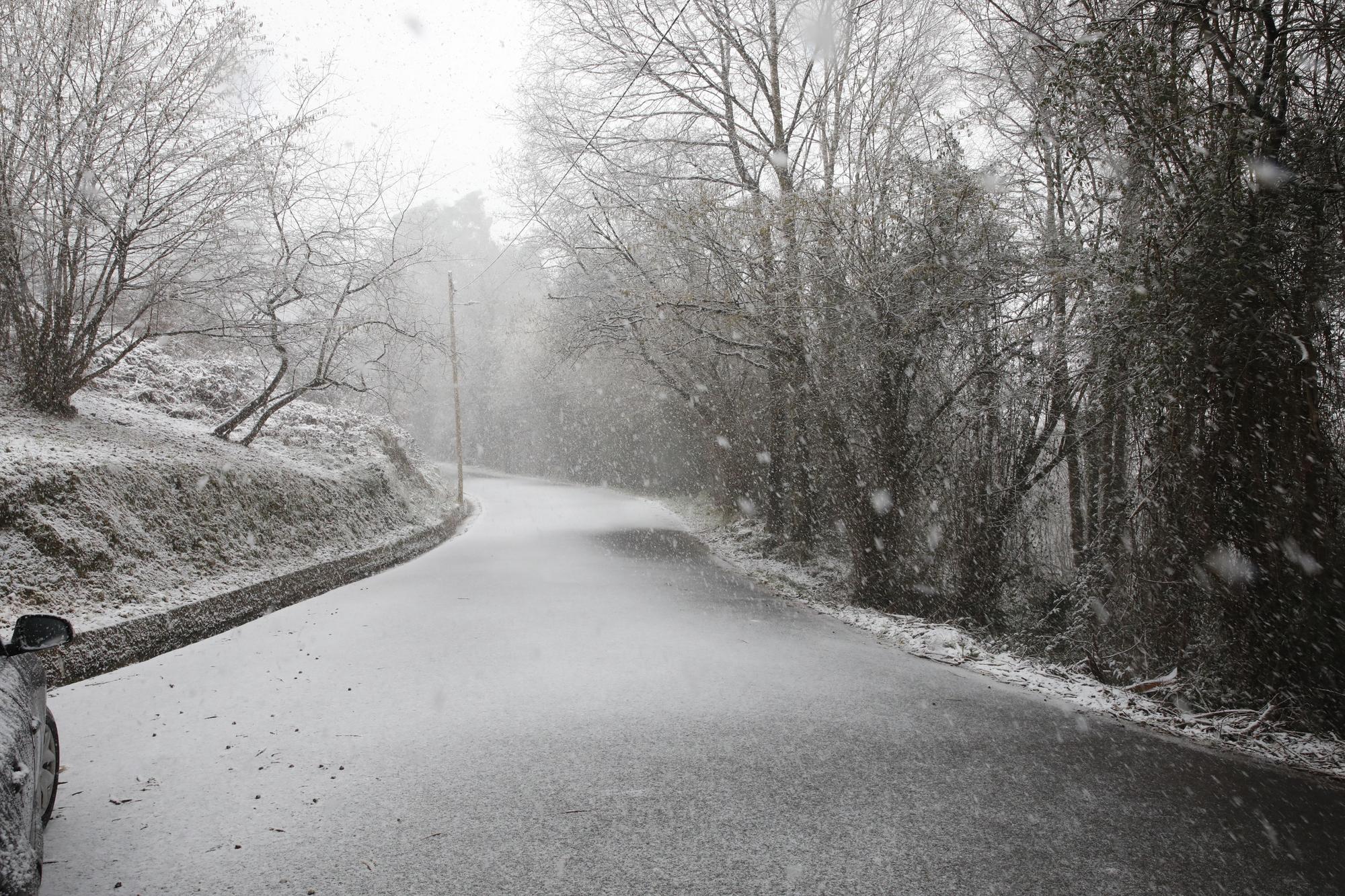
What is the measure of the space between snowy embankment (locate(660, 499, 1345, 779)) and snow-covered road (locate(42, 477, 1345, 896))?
10.2 inches

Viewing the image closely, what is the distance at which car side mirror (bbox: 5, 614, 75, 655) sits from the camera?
8.87ft

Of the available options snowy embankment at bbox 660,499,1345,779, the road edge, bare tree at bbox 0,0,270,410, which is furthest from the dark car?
bare tree at bbox 0,0,270,410

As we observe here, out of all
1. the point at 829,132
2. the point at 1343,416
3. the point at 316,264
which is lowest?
the point at 1343,416

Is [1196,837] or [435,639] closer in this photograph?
[1196,837]

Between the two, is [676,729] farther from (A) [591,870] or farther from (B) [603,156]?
(B) [603,156]

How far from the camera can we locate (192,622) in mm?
7375

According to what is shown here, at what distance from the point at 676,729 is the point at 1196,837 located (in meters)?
2.51

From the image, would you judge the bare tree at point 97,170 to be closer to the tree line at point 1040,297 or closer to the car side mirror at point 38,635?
the tree line at point 1040,297

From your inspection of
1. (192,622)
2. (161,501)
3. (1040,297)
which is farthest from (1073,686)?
(161,501)

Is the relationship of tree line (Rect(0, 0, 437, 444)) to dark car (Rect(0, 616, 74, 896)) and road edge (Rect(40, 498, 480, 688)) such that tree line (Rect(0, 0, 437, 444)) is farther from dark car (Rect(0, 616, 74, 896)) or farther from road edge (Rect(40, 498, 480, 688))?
dark car (Rect(0, 616, 74, 896))

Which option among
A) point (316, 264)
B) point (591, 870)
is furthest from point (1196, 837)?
point (316, 264)

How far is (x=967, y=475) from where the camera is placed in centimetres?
778

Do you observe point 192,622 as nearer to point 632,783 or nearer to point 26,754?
point 26,754

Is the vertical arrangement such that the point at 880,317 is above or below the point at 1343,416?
above
